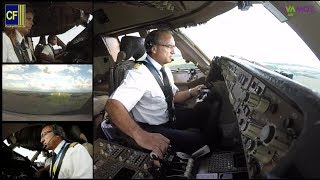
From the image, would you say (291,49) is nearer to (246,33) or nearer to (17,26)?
(246,33)

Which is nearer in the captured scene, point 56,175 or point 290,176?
point 290,176

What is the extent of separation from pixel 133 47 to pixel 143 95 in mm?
299

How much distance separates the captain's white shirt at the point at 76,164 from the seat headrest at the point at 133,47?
0.63m

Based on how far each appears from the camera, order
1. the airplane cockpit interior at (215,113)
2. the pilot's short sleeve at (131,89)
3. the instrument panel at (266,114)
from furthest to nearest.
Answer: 1. the pilot's short sleeve at (131,89)
2. the airplane cockpit interior at (215,113)
3. the instrument panel at (266,114)

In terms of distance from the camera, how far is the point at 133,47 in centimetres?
221

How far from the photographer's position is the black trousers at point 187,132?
7.20 feet

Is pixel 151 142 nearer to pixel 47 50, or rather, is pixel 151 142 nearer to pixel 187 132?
pixel 187 132

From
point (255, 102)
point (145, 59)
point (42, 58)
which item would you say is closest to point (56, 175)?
point (42, 58)

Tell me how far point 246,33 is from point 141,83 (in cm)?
72

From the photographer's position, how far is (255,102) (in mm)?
1940

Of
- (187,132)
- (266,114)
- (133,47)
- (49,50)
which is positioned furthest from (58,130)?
(266,114)

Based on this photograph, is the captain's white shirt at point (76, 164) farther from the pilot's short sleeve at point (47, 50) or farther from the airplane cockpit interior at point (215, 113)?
the pilot's short sleeve at point (47, 50)

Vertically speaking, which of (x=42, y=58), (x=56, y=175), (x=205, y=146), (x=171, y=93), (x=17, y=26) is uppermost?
(x=17, y=26)

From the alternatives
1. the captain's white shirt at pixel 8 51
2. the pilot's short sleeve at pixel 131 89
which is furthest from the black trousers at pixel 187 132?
the captain's white shirt at pixel 8 51
